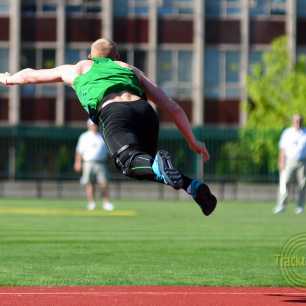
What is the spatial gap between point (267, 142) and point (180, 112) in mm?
30548

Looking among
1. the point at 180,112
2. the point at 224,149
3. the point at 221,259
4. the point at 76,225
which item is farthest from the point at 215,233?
the point at 224,149

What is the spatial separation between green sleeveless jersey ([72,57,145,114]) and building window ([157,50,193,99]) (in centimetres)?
4399

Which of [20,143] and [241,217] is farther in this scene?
[20,143]

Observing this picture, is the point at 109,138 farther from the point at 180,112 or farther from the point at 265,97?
the point at 265,97

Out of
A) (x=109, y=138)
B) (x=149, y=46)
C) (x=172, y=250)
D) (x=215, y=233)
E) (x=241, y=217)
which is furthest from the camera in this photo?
(x=149, y=46)

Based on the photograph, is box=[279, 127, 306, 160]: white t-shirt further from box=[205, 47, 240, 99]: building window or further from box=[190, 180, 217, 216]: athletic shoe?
box=[205, 47, 240, 99]: building window

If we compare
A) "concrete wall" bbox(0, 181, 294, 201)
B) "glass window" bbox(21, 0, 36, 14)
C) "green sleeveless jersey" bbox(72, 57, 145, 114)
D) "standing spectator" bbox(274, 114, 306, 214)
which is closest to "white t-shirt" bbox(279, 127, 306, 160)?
"standing spectator" bbox(274, 114, 306, 214)

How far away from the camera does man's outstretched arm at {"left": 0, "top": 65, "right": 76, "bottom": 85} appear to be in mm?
9852

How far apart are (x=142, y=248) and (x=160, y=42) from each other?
3949cm

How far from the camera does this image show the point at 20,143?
40.1m

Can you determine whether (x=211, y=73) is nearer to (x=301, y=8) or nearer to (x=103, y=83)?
(x=301, y=8)

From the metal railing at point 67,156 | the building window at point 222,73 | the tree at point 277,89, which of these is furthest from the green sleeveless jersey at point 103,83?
the building window at point 222,73

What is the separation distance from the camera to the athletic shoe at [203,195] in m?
8.92

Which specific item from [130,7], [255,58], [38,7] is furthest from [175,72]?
[38,7]
